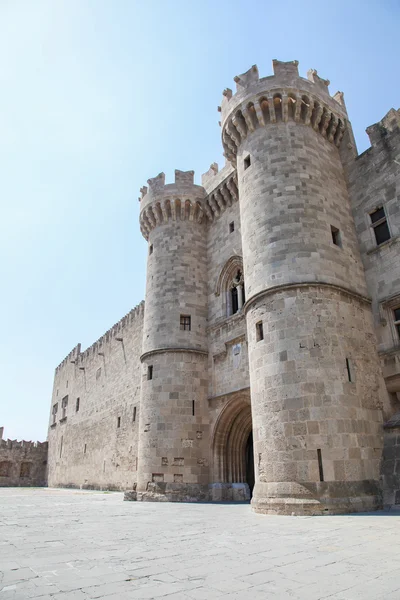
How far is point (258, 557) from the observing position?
4184mm

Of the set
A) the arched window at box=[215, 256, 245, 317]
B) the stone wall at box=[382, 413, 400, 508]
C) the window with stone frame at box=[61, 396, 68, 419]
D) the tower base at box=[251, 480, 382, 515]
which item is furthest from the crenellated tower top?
the window with stone frame at box=[61, 396, 68, 419]

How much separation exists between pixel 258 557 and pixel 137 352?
17.3 meters

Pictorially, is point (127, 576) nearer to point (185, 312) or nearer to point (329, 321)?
point (329, 321)

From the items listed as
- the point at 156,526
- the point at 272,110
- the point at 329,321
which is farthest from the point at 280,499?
A: the point at 272,110

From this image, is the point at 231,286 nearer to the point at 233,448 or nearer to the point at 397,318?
the point at 233,448

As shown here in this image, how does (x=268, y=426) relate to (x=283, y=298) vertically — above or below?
below

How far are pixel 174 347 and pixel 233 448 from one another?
3.95 metres

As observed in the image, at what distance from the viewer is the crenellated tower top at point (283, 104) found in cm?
1226

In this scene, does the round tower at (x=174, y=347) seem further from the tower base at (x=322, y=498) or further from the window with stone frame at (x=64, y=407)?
the window with stone frame at (x=64, y=407)

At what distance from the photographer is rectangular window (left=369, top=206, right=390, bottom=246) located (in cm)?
1116

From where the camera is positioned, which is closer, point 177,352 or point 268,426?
point 268,426

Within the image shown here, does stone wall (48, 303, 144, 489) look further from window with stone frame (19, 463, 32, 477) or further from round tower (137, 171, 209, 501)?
round tower (137, 171, 209, 501)

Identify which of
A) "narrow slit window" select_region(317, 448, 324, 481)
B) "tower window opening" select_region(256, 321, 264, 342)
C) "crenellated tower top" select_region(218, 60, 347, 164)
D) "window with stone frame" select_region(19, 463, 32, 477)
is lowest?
"narrow slit window" select_region(317, 448, 324, 481)

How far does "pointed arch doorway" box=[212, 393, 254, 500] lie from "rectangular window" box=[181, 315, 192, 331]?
130 inches
